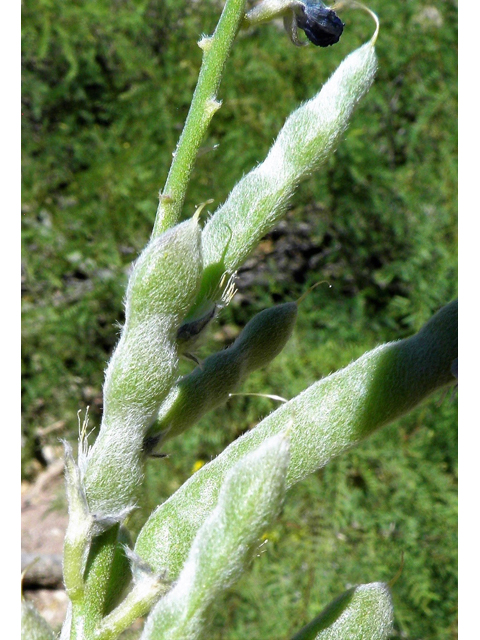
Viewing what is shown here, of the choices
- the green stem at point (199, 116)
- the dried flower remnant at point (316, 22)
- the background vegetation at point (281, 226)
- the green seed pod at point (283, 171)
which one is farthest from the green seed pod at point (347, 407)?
the background vegetation at point (281, 226)

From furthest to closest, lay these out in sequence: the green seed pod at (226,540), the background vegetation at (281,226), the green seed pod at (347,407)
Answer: the background vegetation at (281,226) → the green seed pod at (347,407) → the green seed pod at (226,540)

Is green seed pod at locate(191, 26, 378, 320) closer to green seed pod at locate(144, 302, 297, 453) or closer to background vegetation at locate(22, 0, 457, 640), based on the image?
green seed pod at locate(144, 302, 297, 453)

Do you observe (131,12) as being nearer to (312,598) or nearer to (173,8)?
(173,8)

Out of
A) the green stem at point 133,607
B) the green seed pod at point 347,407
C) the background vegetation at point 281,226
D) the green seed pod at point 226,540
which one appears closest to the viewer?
the green seed pod at point 226,540

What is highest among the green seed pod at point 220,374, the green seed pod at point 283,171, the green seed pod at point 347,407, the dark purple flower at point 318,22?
the dark purple flower at point 318,22

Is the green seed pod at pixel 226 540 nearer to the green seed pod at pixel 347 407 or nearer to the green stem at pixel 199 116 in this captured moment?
the green seed pod at pixel 347 407

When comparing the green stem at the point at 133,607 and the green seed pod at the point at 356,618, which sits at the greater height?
the green stem at the point at 133,607

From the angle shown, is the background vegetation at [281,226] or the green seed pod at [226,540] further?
the background vegetation at [281,226]

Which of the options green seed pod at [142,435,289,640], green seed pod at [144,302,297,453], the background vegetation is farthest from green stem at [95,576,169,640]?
the background vegetation
